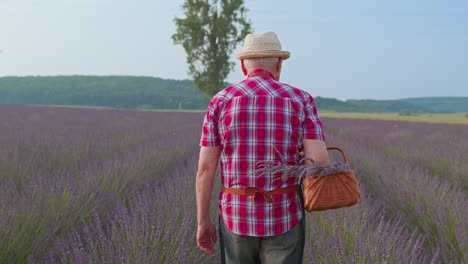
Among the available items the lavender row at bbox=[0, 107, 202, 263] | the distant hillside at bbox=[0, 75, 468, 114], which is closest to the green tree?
the lavender row at bbox=[0, 107, 202, 263]

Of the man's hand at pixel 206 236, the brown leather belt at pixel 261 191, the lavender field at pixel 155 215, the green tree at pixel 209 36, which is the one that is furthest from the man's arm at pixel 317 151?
the green tree at pixel 209 36

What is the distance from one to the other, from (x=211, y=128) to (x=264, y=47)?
40cm

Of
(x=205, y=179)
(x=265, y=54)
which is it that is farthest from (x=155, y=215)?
(x=265, y=54)

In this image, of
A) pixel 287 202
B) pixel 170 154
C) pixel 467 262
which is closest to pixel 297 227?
pixel 287 202

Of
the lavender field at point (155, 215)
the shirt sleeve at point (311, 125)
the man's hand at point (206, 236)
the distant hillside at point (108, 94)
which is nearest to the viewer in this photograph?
the shirt sleeve at point (311, 125)

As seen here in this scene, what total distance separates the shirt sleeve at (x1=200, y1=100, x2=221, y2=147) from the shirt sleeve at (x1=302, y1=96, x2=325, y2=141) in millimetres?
365

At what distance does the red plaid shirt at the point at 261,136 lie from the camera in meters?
1.63

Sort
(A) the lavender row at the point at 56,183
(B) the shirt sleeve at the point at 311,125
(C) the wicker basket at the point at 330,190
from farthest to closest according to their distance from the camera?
(A) the lavender row at the point at 56,183 → (B) the shirt sleeve at the point at 311,125 → (C) the wicker basket at the point at 330,190

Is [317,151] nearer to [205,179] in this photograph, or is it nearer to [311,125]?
[311,125]

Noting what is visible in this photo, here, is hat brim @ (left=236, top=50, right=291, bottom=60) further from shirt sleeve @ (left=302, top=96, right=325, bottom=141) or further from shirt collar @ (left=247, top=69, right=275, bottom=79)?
shirt sleeve @ (left=302, top=96, right=325, bottom=141)

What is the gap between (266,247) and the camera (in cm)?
170

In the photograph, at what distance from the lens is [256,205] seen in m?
1.64

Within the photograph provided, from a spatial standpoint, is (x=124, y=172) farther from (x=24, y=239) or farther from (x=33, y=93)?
(x=33, y=93)

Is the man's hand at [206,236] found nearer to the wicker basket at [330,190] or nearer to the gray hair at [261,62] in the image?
the wicker basket at [330,190]
